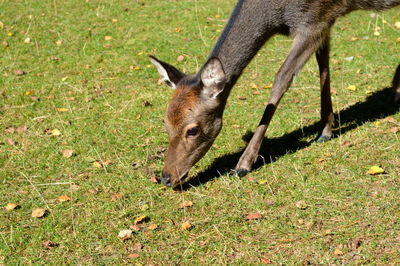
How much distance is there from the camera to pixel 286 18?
20.3ft

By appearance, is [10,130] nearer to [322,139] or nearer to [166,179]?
[166,179]

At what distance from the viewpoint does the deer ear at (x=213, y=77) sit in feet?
18.0

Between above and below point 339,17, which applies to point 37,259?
below

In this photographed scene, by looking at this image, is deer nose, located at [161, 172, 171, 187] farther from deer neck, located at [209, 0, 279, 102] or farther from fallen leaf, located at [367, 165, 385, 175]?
fallen leaf, located at [367, 165, 385, 175]

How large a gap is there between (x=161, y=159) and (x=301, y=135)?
1.76m

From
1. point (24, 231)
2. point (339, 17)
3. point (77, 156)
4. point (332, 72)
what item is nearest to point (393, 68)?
point (332, 72)

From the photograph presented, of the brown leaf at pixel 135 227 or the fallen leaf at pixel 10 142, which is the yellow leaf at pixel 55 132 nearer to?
the fallen leaf at pixel 10 142

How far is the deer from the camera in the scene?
5703 millimetres

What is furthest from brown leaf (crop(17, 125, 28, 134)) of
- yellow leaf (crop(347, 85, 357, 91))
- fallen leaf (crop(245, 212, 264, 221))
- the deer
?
yellow leaf (crop(347, 85, 357, 91))

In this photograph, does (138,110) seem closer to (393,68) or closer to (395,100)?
(395,100)

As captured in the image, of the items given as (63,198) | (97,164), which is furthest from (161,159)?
(63,198)

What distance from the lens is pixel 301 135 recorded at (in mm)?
6914

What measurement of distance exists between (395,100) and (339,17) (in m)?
1.64

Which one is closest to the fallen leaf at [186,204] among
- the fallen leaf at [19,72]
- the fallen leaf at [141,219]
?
the fallen leaf at [141,219]
